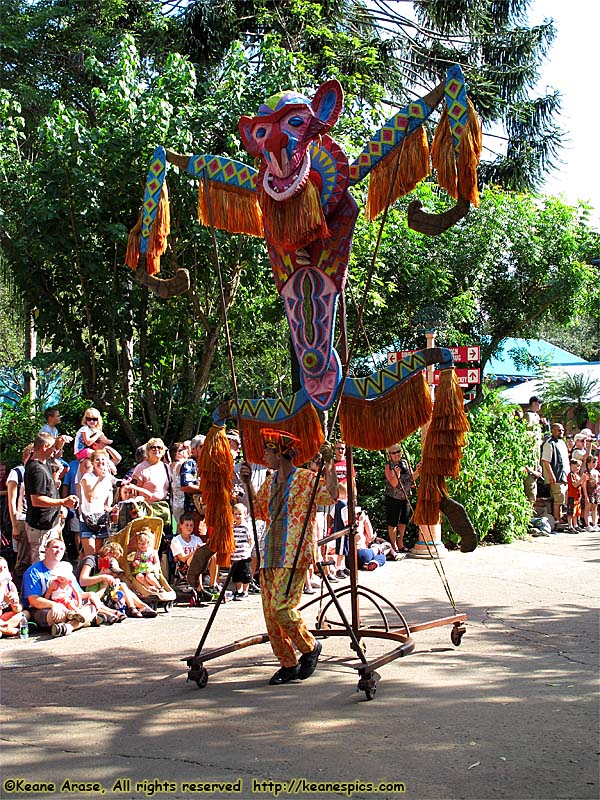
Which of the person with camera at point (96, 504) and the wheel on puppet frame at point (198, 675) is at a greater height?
the person with camera at point (96, 504)

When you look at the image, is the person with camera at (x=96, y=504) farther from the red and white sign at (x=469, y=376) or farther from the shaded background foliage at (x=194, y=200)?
the red and white sign at (x=469, y=376)

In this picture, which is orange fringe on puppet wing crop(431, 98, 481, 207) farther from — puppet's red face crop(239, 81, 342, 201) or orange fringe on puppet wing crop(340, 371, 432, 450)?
orange fringe on puppet wing crop(340, 371, 432, 450)

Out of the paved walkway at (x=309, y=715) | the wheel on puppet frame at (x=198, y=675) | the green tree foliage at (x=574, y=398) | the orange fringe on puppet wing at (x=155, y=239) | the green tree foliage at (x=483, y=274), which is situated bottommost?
the paved walkway at (x=309, y=715)

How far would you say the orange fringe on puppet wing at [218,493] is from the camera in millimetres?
6719

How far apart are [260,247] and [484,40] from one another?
12.9 metres

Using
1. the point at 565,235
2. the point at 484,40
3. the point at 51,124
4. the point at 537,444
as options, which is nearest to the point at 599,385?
the point at 565,235

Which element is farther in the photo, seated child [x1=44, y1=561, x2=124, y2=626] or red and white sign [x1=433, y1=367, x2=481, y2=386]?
red and white sign [x1=433, y1=367, x2=481, y2=386]

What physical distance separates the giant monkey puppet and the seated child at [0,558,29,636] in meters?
2.12

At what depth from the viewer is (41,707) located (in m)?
5.59

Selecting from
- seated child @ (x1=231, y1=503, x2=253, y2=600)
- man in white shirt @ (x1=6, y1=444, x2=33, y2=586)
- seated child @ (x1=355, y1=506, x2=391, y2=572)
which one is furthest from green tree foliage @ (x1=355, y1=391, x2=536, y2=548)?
man in white shirt @ (x1=6, y1=444, x2=33, y2=586)

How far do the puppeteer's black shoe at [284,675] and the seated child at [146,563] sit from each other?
2.82 metres

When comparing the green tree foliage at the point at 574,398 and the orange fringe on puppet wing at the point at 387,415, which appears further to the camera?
the green tree foliage at the point at 574,398

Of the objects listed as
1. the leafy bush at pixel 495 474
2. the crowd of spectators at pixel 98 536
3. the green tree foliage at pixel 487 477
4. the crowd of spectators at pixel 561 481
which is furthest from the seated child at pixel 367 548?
the crowd of spectators at pixel 561 481

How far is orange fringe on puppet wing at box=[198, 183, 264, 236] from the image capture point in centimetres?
682
